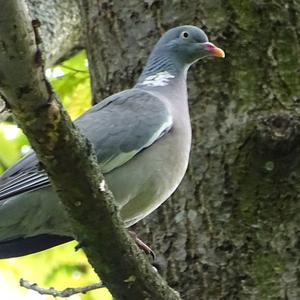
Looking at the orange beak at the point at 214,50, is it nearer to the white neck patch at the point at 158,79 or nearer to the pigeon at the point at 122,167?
the pigeon at the point at 122,167

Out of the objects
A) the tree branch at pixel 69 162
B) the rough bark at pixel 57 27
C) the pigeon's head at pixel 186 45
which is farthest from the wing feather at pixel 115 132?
the rough bark at pixel 57 27

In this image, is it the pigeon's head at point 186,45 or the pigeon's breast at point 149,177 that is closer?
the pigeon's breast at point 149,177

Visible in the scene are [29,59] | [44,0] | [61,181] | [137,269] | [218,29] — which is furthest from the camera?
[44,0]

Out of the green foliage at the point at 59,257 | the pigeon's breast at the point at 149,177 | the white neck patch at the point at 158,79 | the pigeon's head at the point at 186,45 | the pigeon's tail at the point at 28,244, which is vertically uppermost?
the pigeon's head at the point at 186,45

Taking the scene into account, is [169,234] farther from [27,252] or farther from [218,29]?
[218,29]

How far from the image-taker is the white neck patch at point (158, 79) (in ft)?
9.82

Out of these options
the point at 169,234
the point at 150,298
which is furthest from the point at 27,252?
the point at 150,298

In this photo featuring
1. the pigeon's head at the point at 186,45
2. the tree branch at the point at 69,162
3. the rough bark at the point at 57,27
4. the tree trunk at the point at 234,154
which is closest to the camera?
the tree branch at the point at 69,162

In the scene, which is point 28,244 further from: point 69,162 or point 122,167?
point 69,162

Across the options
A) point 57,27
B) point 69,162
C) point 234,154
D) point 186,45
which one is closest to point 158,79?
point 186,45

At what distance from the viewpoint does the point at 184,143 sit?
265 centimetres

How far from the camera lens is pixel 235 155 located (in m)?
2.64

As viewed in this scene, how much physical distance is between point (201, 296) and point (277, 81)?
0.77 m

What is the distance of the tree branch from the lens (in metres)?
1.50
